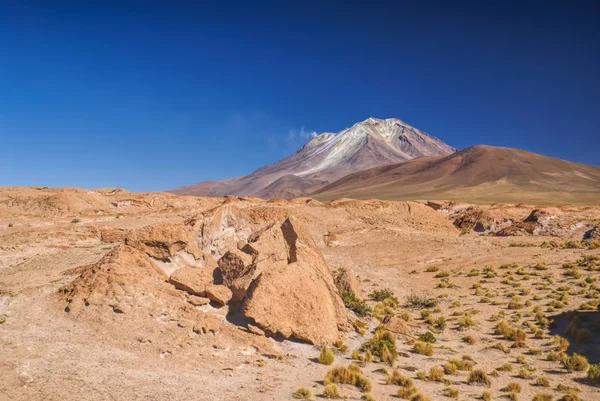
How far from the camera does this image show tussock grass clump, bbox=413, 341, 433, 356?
10.5 metres

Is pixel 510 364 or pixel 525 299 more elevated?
pixel 525 299

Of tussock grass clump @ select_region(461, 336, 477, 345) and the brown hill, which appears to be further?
the brown hill

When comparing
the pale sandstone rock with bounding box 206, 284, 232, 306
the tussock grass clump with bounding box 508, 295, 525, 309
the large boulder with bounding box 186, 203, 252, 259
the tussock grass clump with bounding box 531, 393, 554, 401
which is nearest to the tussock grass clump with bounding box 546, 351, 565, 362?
the tussock grass clump with bounding box 531, 393, 554, 401

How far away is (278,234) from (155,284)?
4146mm

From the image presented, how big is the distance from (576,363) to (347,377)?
5.47 meters

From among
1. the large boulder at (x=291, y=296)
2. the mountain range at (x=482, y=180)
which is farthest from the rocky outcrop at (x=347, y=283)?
the mountain range at (x=482, y=180)

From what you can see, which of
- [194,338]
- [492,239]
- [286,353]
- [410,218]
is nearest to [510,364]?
[286,353]

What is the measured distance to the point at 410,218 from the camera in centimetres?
3322

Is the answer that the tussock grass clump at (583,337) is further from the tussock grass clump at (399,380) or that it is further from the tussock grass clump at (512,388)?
the tussock grass clump at (399,380)

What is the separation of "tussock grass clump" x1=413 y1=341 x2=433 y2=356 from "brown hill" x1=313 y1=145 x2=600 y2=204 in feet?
312

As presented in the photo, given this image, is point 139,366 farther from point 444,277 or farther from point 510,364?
point 444,277

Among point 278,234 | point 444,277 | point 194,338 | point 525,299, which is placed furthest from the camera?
point 444,277

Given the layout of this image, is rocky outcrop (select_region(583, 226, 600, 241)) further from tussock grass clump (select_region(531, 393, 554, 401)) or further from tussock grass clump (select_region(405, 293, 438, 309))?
tussock grass clump (select_region(531, 393, 554, 401))

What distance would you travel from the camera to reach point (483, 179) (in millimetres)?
137875
